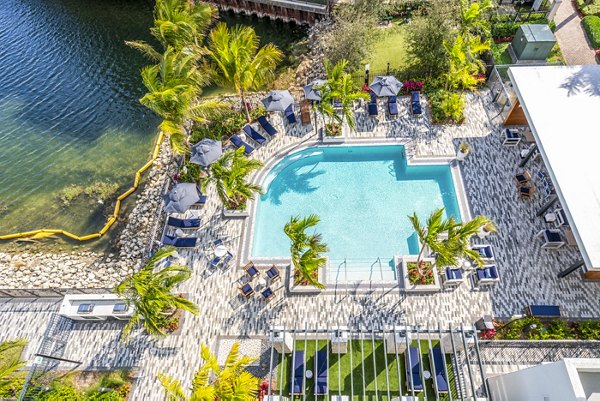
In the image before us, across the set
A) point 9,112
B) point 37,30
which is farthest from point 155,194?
point 37,30

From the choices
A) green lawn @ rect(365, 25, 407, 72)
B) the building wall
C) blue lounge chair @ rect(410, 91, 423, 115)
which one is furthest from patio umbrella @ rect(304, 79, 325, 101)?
the building wall

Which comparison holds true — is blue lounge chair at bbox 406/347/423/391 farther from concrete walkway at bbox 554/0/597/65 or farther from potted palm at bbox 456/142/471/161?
concrete walkway at bbox 554/0/597/65

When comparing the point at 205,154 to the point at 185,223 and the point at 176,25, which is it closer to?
the point at 185,223

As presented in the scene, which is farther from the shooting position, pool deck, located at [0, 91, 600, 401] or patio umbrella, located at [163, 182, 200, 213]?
patio umbrella, located at [163, 182, 200, 213]

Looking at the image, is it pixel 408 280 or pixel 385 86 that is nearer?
pixel 408 280

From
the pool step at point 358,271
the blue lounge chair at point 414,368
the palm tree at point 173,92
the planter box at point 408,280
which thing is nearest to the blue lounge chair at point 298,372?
the pool step at point 358,271

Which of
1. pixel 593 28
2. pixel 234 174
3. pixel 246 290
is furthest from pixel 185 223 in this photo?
pixel 593 28

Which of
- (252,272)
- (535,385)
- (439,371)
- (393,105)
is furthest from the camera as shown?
(393,105)
